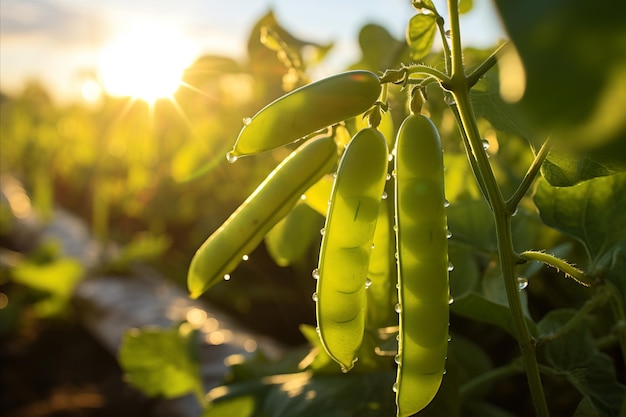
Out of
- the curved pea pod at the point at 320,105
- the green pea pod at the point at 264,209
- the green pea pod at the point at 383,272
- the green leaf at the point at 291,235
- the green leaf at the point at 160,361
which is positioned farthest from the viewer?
the green leaf at the point at 160,361

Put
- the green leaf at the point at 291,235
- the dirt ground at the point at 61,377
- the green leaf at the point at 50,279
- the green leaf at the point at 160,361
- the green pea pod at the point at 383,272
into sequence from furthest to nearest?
the green leaf at the point at 50,279 → the dirt ground at the point at 61,377 → the green leaf at the point at 160,361 → the green leaf at the point at 291,235 → the green pea pod at the point at 383,272

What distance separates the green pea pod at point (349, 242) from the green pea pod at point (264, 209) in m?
0.09

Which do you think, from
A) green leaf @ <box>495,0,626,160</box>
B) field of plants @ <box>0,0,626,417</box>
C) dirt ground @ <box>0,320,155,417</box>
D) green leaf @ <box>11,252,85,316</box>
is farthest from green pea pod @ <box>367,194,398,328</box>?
green leaf @ <box>11,252,85,316</box>

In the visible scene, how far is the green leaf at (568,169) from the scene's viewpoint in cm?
55

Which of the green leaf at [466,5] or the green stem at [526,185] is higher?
the green leaf at [466,5]

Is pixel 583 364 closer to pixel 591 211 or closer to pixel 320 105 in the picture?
pixel 591 211

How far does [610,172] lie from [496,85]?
0.59ft

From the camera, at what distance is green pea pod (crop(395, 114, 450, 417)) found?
0.53 m

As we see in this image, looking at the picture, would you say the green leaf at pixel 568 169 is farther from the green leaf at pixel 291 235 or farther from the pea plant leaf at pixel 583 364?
the green leaf at pixel 291 235

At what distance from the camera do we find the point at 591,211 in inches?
28.4

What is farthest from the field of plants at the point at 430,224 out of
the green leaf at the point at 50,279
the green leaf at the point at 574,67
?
the green leaf at the point at 50,279

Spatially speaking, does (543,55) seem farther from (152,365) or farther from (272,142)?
(152,365)

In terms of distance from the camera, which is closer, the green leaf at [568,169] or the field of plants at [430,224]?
the field of plants at [430,224]

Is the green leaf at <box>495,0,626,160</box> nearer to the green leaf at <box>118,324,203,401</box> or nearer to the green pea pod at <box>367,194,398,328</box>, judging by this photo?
the green pea pod at <box>367,194,398,328</box>
